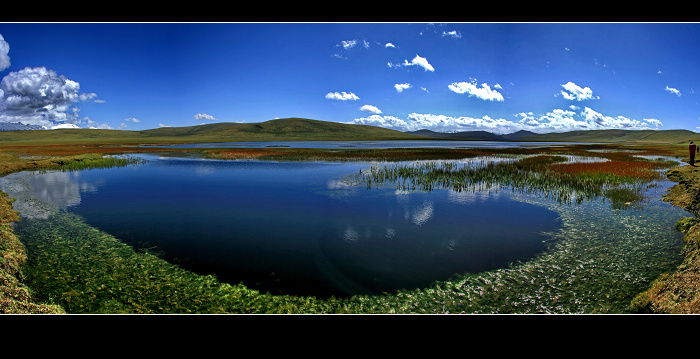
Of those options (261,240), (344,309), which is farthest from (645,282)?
(261,240)

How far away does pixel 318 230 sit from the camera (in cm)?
1398

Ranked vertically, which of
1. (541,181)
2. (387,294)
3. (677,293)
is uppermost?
(541,181)

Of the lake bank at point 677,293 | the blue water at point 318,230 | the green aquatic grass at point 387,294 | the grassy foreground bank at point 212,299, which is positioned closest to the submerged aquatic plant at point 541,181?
the blue water at point 318,230

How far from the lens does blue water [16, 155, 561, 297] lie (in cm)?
970

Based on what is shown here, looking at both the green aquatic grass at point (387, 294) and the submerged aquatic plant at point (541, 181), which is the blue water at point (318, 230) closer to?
the green aquatic grass at point (387, 294)

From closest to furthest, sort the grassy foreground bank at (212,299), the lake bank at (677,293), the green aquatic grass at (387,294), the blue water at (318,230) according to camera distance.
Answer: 1. the lake bank at (677,293)
2. the grassy foreground bank at (212,299)
3. the green aquatic grass at (387,294)
4. the blue water at (318,230)

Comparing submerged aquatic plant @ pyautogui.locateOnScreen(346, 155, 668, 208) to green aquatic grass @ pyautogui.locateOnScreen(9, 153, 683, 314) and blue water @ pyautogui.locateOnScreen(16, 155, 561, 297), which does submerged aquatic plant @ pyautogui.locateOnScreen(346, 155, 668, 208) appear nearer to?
blue water @ pyautogui.locateOnScreen(16, 155, 561, 297)

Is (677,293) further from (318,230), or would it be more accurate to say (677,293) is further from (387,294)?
(318,230)

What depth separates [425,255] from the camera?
10961mm

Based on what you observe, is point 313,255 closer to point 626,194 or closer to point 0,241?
point 0,241

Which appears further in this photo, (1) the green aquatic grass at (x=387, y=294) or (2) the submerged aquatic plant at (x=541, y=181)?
(2) the submerged aquatic plant at (x=541, y=181)

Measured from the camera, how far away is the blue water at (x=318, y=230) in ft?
31.8

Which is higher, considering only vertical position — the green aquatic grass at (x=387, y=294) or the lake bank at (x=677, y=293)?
the lake bank at (x=677, y=293)

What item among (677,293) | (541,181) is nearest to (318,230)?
(677,293)
